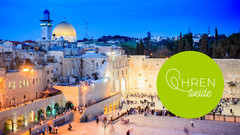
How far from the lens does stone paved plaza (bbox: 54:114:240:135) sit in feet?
55.9

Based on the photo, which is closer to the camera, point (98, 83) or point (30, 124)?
point (30, 124)

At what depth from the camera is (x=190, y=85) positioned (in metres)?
21.1

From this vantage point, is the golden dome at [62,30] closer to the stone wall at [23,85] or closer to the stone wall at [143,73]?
the stone wall at [143,73]

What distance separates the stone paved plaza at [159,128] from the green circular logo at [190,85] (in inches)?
41.9

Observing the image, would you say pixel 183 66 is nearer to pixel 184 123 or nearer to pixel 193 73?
pixel 193 73

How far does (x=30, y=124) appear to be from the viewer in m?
18.1

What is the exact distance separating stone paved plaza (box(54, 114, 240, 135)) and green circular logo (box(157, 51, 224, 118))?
1063mm

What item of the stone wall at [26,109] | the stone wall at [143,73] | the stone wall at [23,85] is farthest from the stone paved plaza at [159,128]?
the stone wall at [143,73]

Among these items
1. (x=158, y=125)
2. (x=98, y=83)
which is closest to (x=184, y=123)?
(x=158, y=125)

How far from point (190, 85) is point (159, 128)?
17.0 feet

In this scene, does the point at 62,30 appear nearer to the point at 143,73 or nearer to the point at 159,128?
the point at 143,73

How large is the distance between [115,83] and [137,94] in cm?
578

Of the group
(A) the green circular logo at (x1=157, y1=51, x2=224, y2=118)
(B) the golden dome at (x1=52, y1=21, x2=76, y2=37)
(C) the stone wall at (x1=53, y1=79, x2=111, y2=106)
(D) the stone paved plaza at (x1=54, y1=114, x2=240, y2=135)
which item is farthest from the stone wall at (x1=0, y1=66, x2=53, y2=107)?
(B) the golden dome at (x1=52, y1=21, x2=76, y2=37)

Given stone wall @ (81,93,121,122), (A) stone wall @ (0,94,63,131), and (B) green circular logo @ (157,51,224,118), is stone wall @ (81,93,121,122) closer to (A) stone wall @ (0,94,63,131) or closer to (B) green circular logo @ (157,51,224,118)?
(A) stone wall @ (0,94,63,131)
